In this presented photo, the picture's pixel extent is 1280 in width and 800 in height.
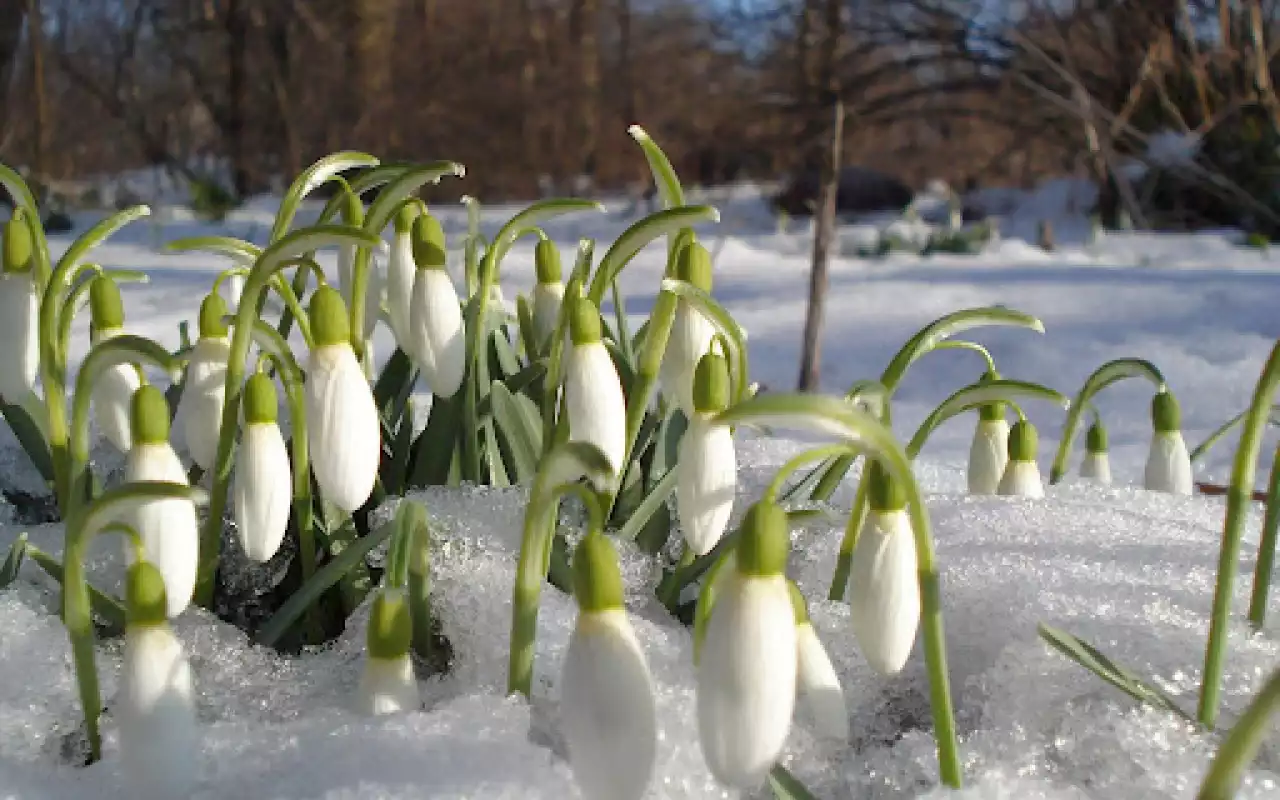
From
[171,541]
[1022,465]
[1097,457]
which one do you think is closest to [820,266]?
[1097,457]

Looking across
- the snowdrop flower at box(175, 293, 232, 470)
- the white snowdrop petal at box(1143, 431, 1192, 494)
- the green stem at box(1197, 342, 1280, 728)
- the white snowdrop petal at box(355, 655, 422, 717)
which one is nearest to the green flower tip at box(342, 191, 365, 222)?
the snowdrop flower at box(175, 293, 232, 470)

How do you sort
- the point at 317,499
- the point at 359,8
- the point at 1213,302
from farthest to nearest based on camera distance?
the point at 359,8
the point at 1213,302
the point at 317,499

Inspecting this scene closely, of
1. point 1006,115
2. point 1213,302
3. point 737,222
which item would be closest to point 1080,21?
point 1006,115

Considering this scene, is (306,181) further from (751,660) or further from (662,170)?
(751,660)

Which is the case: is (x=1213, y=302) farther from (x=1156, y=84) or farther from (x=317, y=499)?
(x=1156, y=84)

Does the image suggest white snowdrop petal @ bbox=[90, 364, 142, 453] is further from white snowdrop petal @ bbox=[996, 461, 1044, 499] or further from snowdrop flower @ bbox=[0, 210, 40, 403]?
white snowdrop petal @ bbox=[996, 461, 1044, 499]
